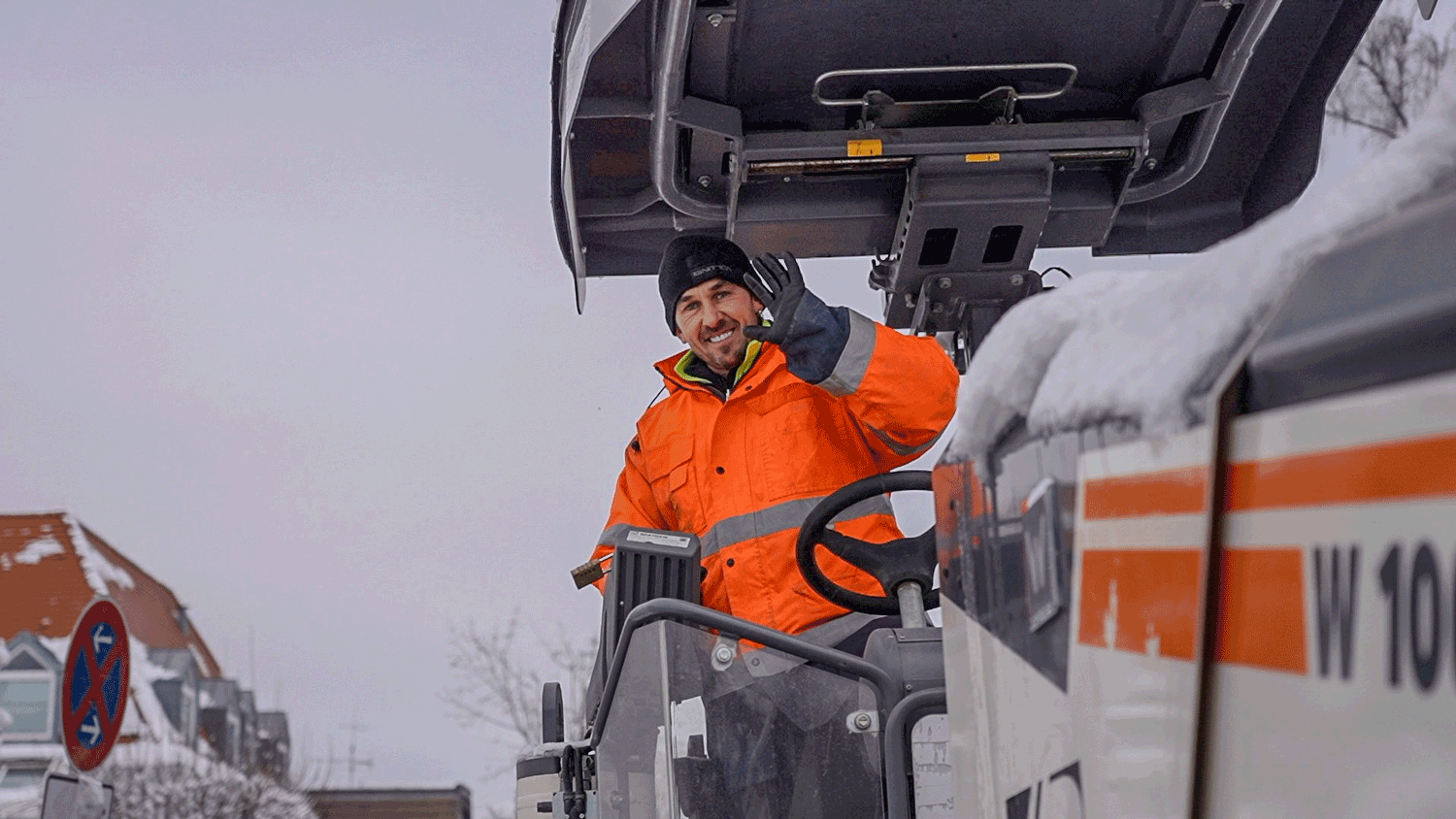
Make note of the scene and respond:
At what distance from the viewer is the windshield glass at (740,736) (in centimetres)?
242

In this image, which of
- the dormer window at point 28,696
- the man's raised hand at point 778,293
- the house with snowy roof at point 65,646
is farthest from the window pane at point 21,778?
the man's raised hand at point 778,293

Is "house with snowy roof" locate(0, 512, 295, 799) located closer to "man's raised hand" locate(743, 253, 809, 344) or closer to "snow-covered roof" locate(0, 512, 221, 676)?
"snow-covered roof" locate(0, 512, 221, 676)

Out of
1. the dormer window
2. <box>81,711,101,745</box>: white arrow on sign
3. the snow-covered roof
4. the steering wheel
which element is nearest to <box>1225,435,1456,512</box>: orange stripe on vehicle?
the steering wheel

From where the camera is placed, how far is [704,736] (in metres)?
2.43

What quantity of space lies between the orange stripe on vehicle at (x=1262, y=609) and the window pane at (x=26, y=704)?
2682 cm

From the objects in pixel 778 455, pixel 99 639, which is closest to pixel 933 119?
pixel 778 455

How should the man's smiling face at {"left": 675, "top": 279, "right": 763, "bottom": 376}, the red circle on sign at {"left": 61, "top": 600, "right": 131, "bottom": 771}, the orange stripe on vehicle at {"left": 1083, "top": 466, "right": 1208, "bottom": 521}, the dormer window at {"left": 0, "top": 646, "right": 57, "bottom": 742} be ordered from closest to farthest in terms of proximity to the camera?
the orange stripe on vehicle at {"left": 1083, "top": 466, "right": 1208, "bottom": 521}, the man's smiling face at {"left": 675, "top": 279, "right": 763, "bottom": 376}, the red circle on sign at {"left": 61, "top": 600, "right": 131, "bottom": 771}, the dormer window at {"left": 0, "top": 646, "right": 57, "bottom": 742}

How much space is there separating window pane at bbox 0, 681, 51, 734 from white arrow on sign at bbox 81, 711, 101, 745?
68.1 ft

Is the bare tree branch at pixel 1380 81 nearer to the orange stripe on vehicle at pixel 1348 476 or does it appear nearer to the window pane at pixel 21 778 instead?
the orange stripe on vehicle at pixel 1348 476

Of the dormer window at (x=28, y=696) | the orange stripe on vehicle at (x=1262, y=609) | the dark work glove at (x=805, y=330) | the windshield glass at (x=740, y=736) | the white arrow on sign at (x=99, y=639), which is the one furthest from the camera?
the dormer window at (x=28, y=696)

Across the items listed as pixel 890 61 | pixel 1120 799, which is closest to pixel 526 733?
pixel 890 61

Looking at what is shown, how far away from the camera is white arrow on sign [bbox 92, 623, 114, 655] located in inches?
243

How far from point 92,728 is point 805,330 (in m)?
4.25

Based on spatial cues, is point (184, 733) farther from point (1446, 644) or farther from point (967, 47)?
point (1446, 644)
